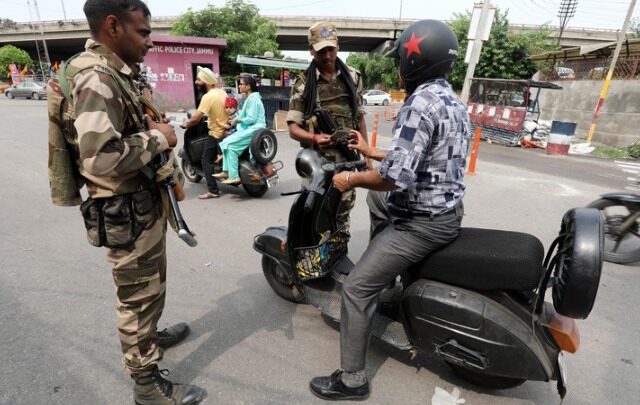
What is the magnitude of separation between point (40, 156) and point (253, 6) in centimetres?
2397

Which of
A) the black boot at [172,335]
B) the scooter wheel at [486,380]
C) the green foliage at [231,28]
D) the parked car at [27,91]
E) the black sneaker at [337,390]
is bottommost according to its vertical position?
the parked car at [27,91]

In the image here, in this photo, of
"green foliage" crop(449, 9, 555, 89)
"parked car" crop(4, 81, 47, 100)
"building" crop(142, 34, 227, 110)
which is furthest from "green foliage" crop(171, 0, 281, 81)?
"green foliage" crop(449, 9, 555, 89)

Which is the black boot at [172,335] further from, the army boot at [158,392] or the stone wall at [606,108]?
the stone wall at [606,108]

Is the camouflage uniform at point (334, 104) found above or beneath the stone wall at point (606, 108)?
above

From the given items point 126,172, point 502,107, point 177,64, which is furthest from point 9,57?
point 126,172

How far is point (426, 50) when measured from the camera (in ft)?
5.70

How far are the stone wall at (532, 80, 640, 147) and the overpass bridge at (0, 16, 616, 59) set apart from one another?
21627 mm

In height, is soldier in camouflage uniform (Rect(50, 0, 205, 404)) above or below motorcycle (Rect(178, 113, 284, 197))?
above

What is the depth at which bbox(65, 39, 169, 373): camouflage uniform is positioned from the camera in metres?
1.52

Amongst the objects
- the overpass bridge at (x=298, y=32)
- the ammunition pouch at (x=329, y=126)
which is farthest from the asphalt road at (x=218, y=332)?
the overpass bridge at (x=298, y=32)

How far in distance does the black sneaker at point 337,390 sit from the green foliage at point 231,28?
26.8 m

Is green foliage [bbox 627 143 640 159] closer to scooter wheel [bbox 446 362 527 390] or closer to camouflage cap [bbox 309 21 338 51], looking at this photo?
camouflage cap [bbox 309 21 338 51]

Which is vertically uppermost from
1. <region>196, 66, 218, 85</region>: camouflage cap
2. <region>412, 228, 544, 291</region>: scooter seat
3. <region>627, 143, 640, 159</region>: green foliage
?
<region>196, 66, 218, 85</region>: camouflage cap

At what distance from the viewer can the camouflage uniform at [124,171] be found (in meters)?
1.52
